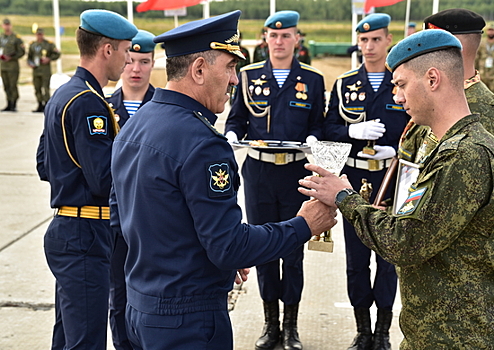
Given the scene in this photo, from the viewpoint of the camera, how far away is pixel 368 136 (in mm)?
3883

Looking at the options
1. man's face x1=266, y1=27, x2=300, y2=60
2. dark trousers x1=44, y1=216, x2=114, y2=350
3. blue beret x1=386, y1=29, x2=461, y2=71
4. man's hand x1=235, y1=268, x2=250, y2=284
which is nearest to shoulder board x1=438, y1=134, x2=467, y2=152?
blue beret x1=386, y1=29, x2=461, y2=71

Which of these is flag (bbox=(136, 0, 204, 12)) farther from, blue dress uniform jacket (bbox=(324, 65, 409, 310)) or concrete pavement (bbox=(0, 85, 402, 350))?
blue dress uniform jacket (bbox=(324, 65, 409, 310))

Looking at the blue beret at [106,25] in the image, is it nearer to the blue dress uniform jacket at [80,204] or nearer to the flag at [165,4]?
the blue dress uniform jacket at [80,204]

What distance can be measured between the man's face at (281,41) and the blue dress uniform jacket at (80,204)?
1.61m

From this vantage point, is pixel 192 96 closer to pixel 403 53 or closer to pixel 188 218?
pixel 188 218

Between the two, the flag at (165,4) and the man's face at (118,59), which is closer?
the man's face at (118,59)

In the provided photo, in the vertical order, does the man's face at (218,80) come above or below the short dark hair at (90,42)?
below

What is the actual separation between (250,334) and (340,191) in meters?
2.09

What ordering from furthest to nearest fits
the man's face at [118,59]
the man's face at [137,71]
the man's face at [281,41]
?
the man's face at [281,41] < the man's face at [137,71] < the man's face at [118,59]

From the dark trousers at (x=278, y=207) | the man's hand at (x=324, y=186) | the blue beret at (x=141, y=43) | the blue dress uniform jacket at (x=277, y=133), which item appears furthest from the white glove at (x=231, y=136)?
the man's hand at (x=324, y=186)

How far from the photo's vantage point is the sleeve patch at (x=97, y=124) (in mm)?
2912

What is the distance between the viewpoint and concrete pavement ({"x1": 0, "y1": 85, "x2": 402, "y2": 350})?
4094 mm

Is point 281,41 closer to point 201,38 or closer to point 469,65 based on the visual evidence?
point 469,65

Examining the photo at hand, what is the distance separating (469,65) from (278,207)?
1.67m
